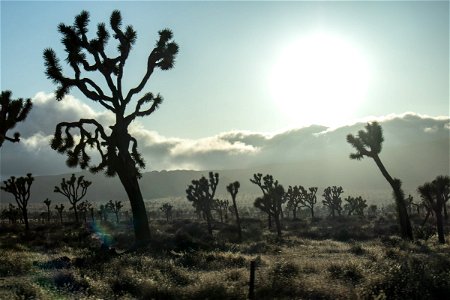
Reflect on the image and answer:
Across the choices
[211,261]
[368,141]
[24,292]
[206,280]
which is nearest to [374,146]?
[368,141]

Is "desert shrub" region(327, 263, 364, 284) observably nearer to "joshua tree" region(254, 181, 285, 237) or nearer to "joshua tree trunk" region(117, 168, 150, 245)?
"joshua tree trunk" region(117, 168, 150, 245)

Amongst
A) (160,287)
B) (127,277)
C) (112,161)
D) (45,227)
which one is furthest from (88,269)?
(45,227)

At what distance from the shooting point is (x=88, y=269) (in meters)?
14.7

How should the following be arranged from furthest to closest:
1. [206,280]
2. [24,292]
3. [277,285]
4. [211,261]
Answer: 1. [211,261]
2. [206,280]
3. [277,285]
4. [24,292]

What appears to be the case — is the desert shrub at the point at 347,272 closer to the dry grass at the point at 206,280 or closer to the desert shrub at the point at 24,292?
the dry grass at the point at 206,280

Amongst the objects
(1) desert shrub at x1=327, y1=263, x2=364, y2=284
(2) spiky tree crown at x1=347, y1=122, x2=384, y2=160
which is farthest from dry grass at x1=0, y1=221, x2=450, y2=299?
(2) spiky tree crown at x1=347, y1=122, x2=384, y2=160

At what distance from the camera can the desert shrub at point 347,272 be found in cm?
1347

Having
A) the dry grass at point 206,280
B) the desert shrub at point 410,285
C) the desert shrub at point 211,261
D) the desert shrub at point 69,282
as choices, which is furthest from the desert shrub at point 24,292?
the desert shrub at point 410,285

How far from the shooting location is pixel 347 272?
46.0 feet

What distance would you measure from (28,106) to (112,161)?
216 inches

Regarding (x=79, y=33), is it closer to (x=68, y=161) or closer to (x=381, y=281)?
(x=68, y=161)

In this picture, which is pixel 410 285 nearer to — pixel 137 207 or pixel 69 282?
pixel 69 282

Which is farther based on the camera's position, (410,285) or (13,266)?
(13,266)

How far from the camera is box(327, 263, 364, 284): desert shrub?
13.5 meters
